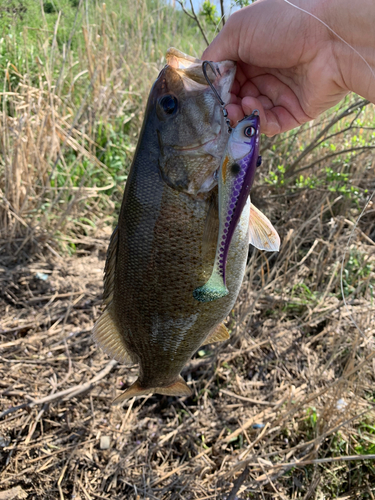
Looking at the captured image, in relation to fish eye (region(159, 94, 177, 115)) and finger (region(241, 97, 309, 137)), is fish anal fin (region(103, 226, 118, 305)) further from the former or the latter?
finger (region(241, 97, 309, 137))

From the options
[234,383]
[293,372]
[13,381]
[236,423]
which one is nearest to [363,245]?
[293,372]

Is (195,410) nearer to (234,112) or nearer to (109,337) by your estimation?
(109,337)

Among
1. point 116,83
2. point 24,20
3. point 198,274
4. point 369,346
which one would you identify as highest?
point 24,20

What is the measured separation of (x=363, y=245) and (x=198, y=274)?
2757 mm

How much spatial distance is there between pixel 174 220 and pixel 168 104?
0.47 meters

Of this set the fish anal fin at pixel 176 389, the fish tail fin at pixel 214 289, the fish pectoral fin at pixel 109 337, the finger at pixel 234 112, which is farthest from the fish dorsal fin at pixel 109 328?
the finger at pixel 234 112

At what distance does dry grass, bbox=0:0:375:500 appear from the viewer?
2311 millimetres

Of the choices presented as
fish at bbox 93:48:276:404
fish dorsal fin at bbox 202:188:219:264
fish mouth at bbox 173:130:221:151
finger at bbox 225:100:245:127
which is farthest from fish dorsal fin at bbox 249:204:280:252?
finger at bbox 225:100:245:127

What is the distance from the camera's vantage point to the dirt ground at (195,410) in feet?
7.48

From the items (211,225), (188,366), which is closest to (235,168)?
(211,225)

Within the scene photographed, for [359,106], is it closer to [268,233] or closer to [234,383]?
[268,233]

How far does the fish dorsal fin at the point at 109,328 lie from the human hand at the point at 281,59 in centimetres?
100

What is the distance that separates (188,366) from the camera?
2.85 meters

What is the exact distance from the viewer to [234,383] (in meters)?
2.83
